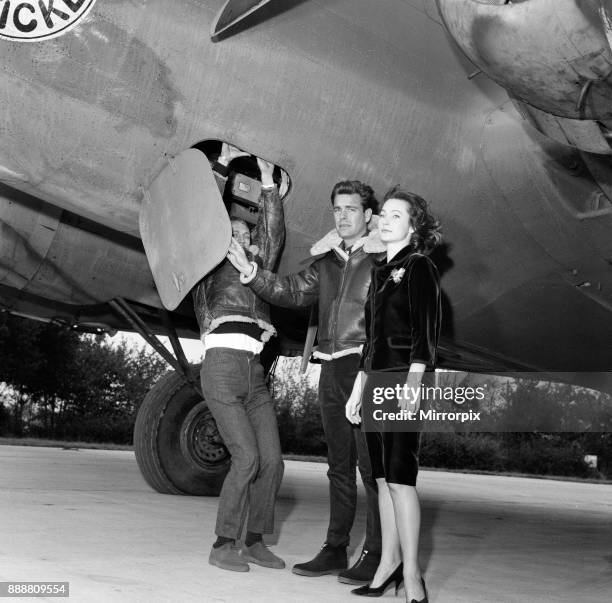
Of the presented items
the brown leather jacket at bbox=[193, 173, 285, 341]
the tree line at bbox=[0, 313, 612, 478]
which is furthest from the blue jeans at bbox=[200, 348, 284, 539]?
the tree line at bbox=[0, 313, 612, 478]

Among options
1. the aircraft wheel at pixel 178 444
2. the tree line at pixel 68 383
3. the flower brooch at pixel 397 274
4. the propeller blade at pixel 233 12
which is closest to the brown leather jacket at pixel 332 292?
the flower brooch at pixel 397 274

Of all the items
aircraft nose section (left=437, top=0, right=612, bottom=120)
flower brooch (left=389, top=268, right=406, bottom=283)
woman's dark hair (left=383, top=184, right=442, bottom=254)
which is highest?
aircraft nose section (left=437, top=0, right=612, bottom=120)

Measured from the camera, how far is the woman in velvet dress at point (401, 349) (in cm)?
356

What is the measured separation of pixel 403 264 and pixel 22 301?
508 cm

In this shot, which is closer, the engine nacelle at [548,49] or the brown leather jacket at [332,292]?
the engine nacelle at [548,49]

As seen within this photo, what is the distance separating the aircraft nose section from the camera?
9.86 ft

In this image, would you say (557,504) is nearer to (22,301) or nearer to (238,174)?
(22,301)

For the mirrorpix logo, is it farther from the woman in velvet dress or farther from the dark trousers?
the dark trousers

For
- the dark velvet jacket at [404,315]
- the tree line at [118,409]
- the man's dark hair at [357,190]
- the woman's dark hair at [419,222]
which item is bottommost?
the tree line at [118,409]

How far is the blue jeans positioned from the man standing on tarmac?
28cm

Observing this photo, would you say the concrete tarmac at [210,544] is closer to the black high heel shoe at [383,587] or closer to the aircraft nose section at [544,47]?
the black high heel shoe at [383,587]

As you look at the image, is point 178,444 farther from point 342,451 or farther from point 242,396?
point 342,451

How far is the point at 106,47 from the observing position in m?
4.32

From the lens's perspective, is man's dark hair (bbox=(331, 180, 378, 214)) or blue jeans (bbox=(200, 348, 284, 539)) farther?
man's dark hair (bbox=(331, 180, 378, 214))
